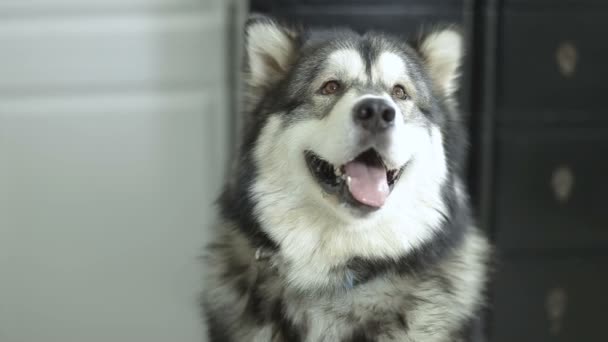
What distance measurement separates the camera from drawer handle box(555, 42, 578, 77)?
1938 mm

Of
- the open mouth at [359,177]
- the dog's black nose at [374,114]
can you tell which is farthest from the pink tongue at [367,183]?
the dog's black nose at [374,114]

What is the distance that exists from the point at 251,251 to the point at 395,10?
33.7 inches

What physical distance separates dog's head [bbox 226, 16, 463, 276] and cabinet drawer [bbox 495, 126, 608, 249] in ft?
1.95

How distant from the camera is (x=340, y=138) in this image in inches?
50.7

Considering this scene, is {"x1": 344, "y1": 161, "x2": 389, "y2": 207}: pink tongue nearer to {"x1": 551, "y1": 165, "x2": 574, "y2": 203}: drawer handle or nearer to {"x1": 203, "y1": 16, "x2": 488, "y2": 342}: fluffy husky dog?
{"x1": 203, "y1": 16, "x2": 488, "y2": 342}: fluffy husky dog

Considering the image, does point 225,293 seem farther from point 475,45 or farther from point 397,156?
point 475,45

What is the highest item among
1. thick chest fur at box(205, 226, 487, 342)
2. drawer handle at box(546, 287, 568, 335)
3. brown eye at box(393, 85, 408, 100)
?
brown eye at box(393, 85, 408, 100)

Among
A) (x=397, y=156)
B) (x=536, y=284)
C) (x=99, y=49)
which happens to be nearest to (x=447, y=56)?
(x=397, y=156)

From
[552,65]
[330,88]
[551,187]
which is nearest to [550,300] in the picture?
[551,187]

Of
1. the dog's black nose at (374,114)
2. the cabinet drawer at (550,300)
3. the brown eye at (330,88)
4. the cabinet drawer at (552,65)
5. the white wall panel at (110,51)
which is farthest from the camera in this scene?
the white wall panel at (110,51)

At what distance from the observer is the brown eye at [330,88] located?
1393 mm

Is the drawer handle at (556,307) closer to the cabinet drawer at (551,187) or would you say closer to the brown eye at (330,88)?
the cabinet drawer at (551,187)

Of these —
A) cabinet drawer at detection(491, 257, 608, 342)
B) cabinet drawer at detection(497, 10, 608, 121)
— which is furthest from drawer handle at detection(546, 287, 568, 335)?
cabinet drawer at detection(497, 10, 608, 121)

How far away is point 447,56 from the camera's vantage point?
4.94 ft
